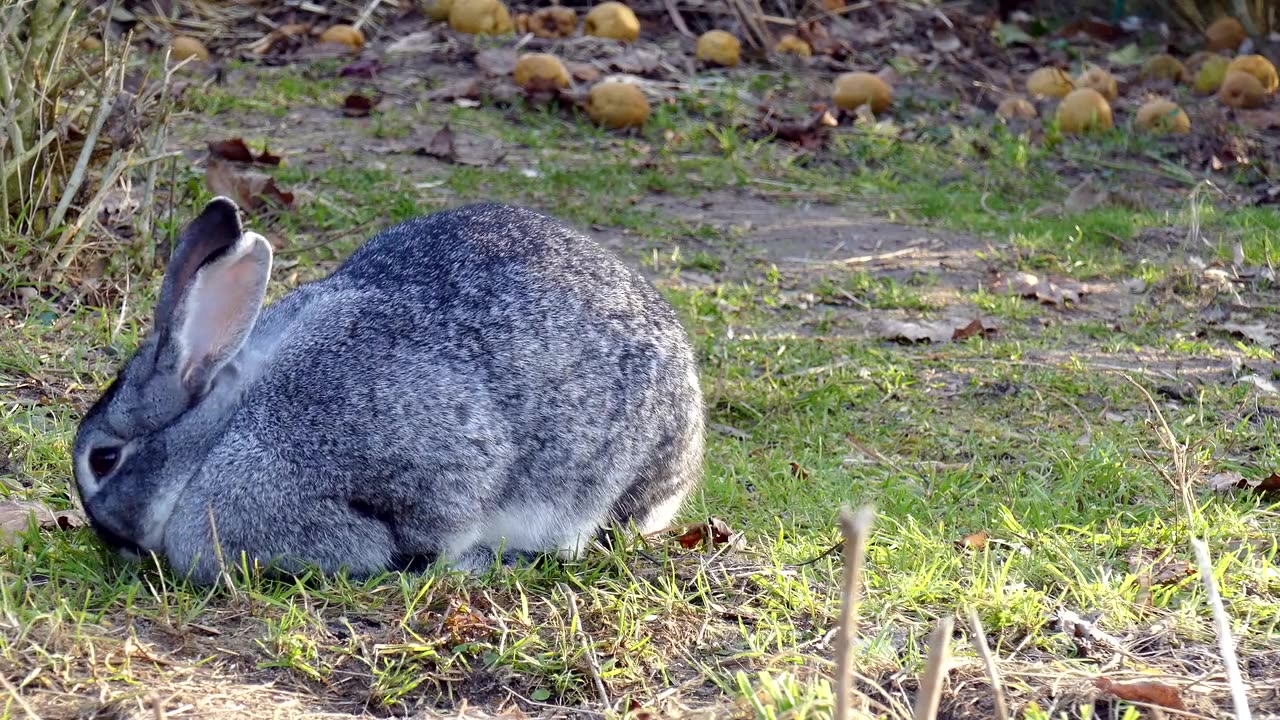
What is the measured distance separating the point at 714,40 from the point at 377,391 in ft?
21.8

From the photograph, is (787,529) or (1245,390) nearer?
(787,529)

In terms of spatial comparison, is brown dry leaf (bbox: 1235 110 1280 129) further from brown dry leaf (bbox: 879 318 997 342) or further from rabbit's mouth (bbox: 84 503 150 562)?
rabbit's mouth (bbox: 84 503 150 562)

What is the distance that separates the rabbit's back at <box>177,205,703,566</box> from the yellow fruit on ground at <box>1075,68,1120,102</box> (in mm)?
5963

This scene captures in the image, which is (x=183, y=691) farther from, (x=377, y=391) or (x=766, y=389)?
(x=766, y=389)

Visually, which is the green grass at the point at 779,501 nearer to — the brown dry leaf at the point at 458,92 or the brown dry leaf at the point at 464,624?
the brown dry leaf at the point at 464,624

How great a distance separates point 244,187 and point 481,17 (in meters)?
3.58

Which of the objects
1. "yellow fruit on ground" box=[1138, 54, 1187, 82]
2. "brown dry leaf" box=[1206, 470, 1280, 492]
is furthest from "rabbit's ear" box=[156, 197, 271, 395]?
"yellow fruit on ground" box=[1138, 54, 1187, 82]

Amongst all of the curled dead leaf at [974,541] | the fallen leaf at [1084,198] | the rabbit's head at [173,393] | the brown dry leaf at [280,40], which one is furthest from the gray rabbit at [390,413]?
the brown dry leaf at [280,40]

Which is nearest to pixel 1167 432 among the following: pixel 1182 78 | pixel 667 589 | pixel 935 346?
pixel 667 589

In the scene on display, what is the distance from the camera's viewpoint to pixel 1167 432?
145 inches

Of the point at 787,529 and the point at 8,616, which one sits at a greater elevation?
the point at 8,616

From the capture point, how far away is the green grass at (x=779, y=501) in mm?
3270

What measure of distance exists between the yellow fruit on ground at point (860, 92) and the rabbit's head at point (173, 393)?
6143mm

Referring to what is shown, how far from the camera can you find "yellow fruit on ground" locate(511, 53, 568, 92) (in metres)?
8.86
